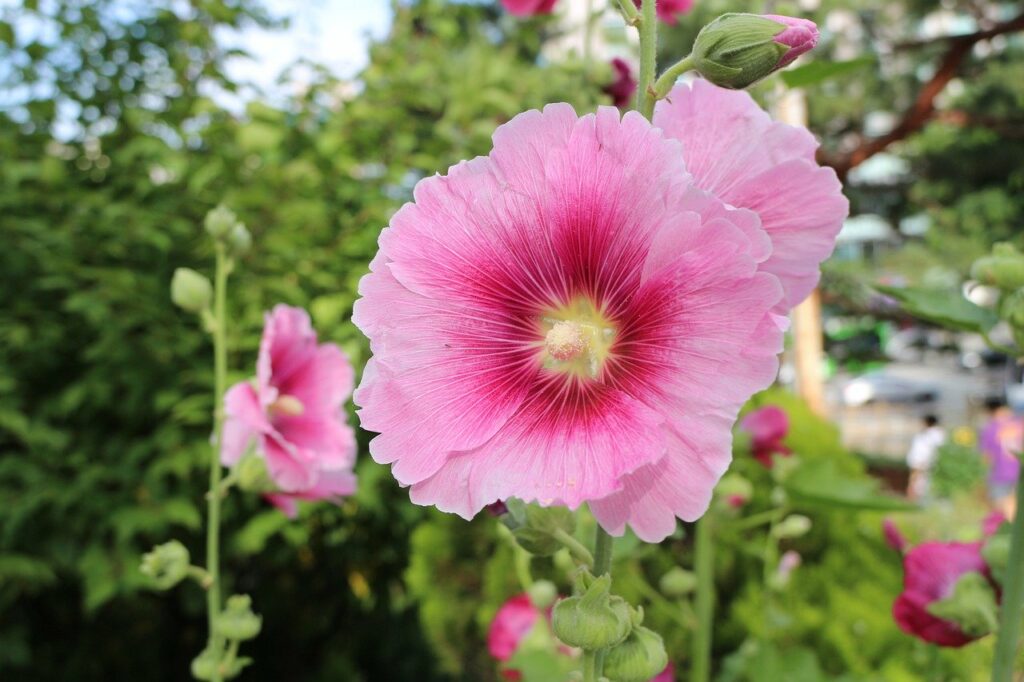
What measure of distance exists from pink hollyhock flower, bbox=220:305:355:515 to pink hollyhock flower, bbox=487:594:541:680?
0.69 metres

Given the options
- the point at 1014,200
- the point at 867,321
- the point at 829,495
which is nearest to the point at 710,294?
the point at 829,495

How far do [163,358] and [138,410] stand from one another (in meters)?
0.17

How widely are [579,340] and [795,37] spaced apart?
22 cm

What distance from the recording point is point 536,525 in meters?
0.51

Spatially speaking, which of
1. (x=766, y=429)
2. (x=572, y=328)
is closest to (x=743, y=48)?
(x=572, y=328)

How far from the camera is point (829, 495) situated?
1000 millimetres

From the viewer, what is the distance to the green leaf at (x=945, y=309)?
2.24ft

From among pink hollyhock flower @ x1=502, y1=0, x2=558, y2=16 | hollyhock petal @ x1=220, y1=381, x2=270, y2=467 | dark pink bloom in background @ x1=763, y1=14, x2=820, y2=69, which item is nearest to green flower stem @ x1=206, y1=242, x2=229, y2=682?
hollyhock petal @ x1=220, y1=381, x2=270, y2=467

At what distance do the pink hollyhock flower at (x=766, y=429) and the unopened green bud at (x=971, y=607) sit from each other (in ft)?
1.98

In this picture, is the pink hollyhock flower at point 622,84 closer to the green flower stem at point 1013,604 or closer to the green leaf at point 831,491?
the green leaf at point 831,491

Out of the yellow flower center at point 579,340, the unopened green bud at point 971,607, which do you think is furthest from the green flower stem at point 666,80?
the unopened green bud at point 971,607

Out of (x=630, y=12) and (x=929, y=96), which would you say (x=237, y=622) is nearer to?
(x=630, y=12)

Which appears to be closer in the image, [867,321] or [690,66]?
[690,66]

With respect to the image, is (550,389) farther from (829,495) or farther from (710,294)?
(829,495)
